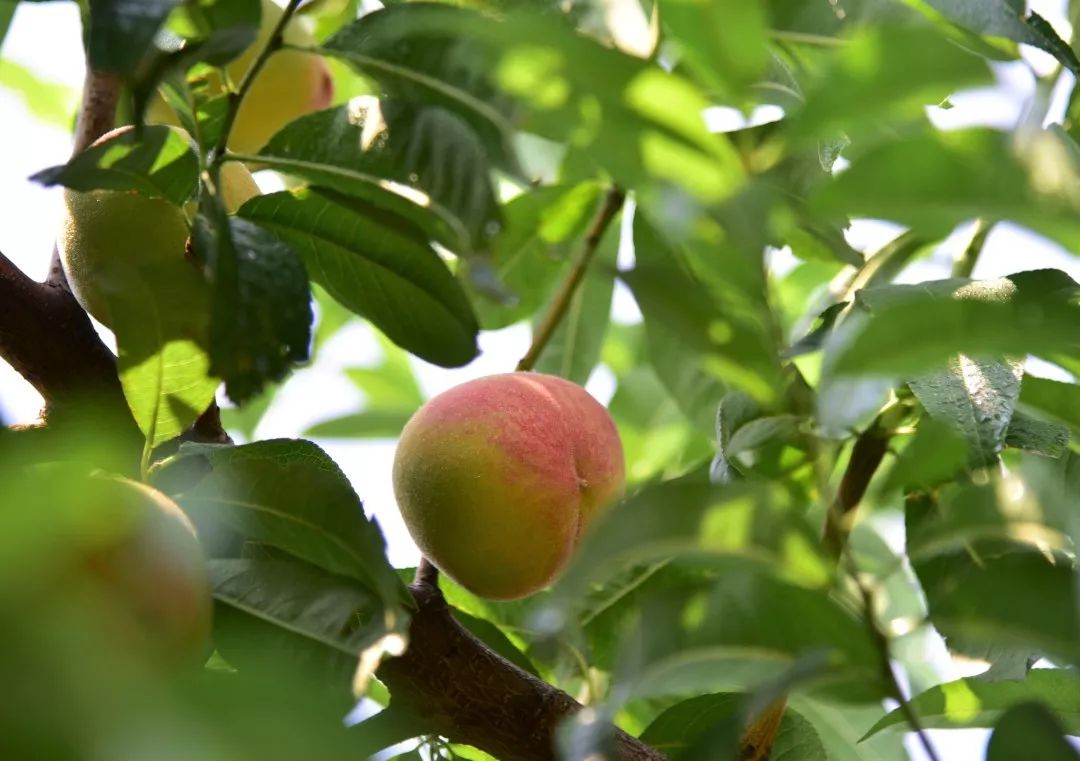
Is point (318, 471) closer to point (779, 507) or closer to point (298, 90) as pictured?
point (779, 507)

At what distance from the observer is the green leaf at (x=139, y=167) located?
769 millimetres

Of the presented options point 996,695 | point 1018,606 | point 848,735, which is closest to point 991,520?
point 1018,606

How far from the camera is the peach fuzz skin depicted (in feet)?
3.42

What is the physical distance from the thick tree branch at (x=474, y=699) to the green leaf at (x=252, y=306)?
0.90ft

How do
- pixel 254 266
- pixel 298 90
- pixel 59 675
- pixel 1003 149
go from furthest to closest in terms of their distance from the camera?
pixel 298 90 < pixel 254 266 < pixel 1003 149 < pixel 59 675

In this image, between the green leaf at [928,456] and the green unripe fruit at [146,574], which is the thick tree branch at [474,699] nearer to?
the green unripe fruit at [146,574]

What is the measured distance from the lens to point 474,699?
3.18 feet

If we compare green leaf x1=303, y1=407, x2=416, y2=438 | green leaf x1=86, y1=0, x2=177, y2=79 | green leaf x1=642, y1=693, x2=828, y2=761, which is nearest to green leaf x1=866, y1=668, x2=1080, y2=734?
green leaf x1=642, y1=693, x2=828, y2=761

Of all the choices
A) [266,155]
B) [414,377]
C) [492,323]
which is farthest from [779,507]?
[414,377]

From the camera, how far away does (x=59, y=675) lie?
50cm

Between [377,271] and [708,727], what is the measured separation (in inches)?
16.4

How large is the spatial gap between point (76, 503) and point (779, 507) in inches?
13.0

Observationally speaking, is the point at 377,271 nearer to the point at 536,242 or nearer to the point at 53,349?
the point at 53,349

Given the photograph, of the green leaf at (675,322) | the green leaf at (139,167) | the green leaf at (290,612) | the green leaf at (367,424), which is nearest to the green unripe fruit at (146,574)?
the green leaf at (290,612)
